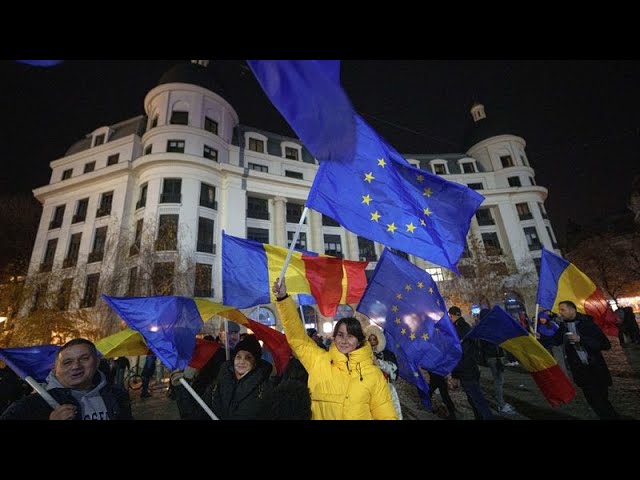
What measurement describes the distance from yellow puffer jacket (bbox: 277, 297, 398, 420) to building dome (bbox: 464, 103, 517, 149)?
46133 millimetres

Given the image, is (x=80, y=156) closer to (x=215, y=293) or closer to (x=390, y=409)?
(x=215, y=293)

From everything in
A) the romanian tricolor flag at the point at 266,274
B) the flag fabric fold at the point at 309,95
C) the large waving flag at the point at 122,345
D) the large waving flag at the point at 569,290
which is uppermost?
the flag fabric fold at the point at 309,95

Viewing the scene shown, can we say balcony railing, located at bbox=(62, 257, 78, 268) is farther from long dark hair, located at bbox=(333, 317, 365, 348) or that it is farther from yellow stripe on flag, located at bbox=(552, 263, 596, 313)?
yellow stripe on flag, located at bbox=(552, 263, 596, 313)

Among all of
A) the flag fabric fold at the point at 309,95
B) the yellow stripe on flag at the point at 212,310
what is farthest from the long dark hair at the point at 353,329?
the yellow stripe on flag at the point at 212,310

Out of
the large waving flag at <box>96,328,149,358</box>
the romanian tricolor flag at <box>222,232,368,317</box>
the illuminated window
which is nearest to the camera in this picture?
the large waving flag at <box>96,328,149,358</box>

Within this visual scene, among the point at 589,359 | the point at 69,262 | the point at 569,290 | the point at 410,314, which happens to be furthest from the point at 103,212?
the point at 589,359

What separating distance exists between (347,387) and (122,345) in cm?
454

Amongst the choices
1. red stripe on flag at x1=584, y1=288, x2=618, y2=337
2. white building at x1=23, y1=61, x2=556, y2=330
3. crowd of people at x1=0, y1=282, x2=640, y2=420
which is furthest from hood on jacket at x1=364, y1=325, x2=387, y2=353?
white building at x1=23, y1=61, x2=556, y2=330

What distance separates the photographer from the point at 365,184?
162 inches

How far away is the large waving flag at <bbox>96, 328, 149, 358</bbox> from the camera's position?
5.16m

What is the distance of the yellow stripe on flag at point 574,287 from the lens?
6.96 metres

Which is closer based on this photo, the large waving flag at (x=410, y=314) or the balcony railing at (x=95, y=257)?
the large waving flag at (x=410, y=314)

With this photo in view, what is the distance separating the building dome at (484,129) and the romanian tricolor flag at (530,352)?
141 feet

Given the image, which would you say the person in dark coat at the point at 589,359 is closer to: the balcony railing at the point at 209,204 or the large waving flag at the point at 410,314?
the large waving flag at the point at 410,314
